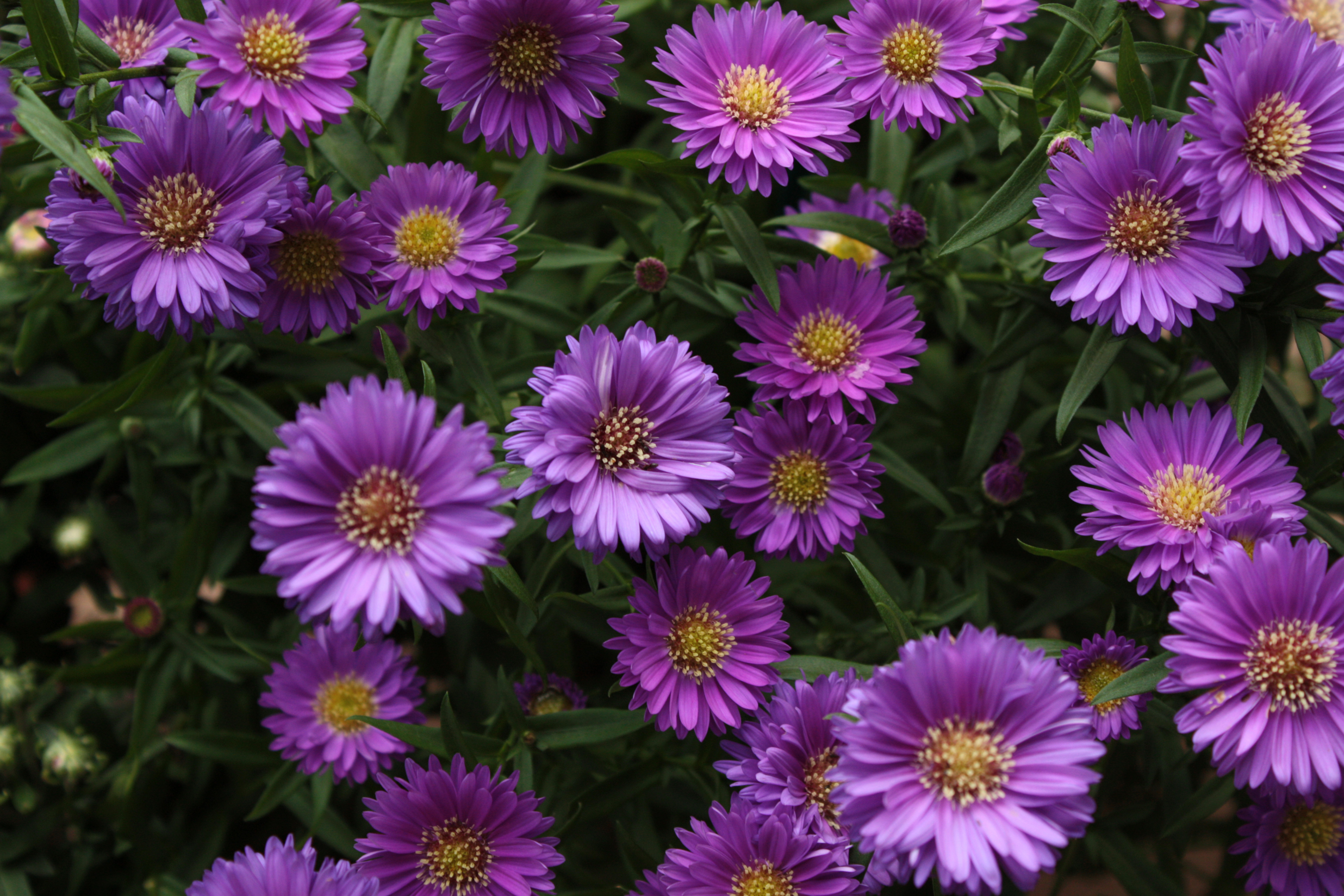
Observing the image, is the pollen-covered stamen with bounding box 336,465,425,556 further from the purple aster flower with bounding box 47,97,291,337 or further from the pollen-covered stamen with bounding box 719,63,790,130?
the pollen-covered stamen with bounding box 719,63,790,130

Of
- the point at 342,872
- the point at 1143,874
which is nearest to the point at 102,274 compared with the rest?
the point at 342,872

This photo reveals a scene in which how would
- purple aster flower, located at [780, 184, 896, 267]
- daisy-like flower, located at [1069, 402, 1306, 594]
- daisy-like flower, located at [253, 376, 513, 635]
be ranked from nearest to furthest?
daisy-like flower, located at [253, 376, 513, 635], daisy-like flower, located at [1069, 402, 1306, 594], purple aster flower, located at [780, 184, 896, 267]

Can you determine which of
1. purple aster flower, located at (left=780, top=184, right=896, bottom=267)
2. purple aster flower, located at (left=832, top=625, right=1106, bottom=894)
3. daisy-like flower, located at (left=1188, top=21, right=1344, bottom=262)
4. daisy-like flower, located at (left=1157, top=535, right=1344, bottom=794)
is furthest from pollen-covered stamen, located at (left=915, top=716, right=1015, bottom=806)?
purple aster flower, located at (left=780, top=184, right=896, bottom=267)

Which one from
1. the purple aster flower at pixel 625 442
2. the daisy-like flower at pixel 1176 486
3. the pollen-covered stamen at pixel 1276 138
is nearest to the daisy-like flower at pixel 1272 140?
the pollen-covered stamen at pixel 1276 138

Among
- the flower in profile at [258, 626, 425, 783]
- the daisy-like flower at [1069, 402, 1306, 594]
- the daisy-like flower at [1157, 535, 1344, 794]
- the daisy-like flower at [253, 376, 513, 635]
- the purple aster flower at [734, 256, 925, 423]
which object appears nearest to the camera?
the daisy-like flower at [253, 376, 513, 635]

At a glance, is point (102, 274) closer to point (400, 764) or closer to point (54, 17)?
point (54, 17)

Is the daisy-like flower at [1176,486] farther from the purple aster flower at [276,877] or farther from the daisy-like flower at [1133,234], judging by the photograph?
the purple aster flower at [276,877]

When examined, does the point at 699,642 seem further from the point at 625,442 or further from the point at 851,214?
the point at 851,214
